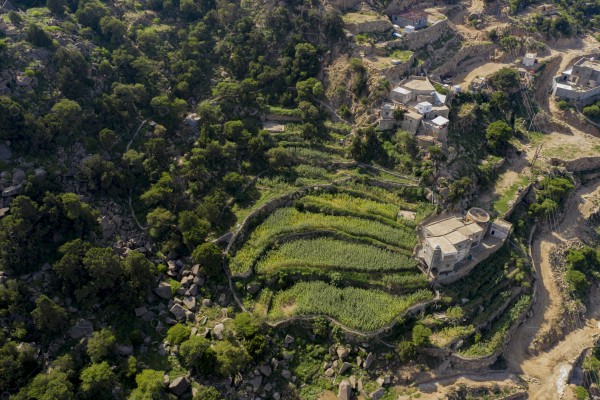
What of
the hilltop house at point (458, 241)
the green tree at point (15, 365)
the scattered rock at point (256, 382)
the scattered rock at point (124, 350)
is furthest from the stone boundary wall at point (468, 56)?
the green tree at point (15, 365)

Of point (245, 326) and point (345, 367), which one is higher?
point (245, 326)

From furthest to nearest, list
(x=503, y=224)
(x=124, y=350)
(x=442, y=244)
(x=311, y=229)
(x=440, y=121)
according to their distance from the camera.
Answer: (x=440, y=121) → (x=503, y=224) → (x=311, y=229) → (x=442, y=244) → (x=124, y=350)

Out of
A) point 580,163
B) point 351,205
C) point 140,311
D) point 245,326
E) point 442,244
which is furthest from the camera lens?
point 580,163

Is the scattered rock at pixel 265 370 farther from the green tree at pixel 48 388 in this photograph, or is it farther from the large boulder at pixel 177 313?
the green tree at pixel 48 388

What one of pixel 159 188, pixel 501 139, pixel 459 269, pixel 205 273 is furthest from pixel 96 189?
pixel 501 139

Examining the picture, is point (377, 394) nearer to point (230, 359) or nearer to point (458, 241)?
point (230, 359)

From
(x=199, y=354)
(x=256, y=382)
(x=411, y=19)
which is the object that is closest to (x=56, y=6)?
(x=411, y=19)
